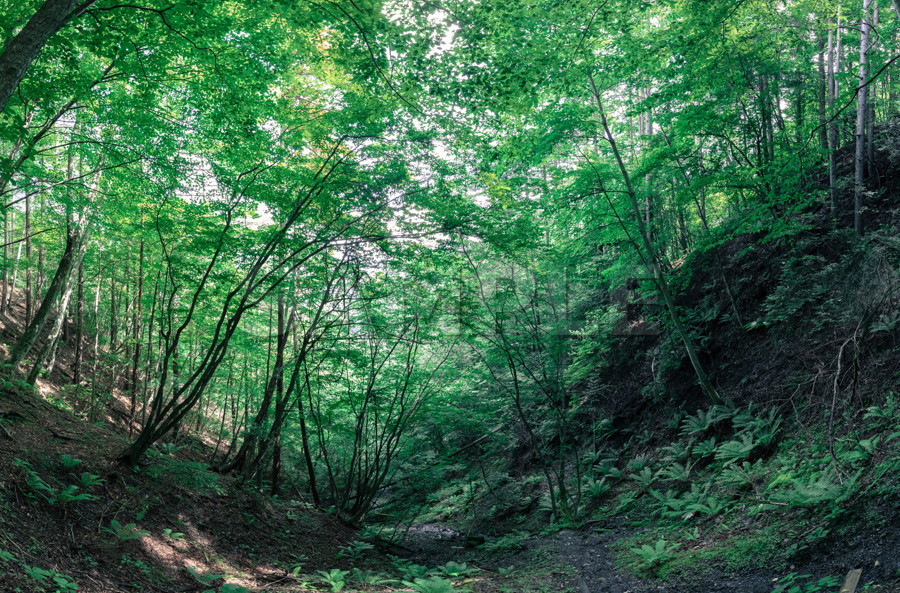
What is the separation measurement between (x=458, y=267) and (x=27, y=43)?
7.63 meters

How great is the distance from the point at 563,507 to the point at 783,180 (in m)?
7.93

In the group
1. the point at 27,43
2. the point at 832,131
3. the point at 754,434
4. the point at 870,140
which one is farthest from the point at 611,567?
the point at 832,131

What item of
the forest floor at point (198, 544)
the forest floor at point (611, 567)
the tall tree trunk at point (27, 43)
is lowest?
the forest floor at point (198, 544)

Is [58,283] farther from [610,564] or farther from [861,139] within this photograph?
[861,139]

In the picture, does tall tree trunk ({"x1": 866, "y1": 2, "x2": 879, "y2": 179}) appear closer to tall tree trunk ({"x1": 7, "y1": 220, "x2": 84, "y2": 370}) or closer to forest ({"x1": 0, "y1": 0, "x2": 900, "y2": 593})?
forest ({"x1": 0, "y1": 0, "x2": 900, "y2": 593})

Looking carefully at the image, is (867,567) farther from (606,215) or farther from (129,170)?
(129,170)

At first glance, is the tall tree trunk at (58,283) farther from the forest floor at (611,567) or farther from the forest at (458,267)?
the forest floor at (611,567)

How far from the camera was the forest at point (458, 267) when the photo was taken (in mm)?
5473

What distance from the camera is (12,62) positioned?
3467 millimetres

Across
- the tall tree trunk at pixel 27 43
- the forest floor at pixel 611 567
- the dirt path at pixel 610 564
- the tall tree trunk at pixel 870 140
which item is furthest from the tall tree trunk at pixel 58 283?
the tall tree trunk at pixel 870 140

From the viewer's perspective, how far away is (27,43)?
3.50 metres

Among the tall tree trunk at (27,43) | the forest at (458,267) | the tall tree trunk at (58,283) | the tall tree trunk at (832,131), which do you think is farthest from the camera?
the tall tree trunk at (832,131)

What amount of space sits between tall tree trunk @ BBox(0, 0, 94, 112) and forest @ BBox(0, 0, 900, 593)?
0.02 m

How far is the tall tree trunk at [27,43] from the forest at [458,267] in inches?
0.7
